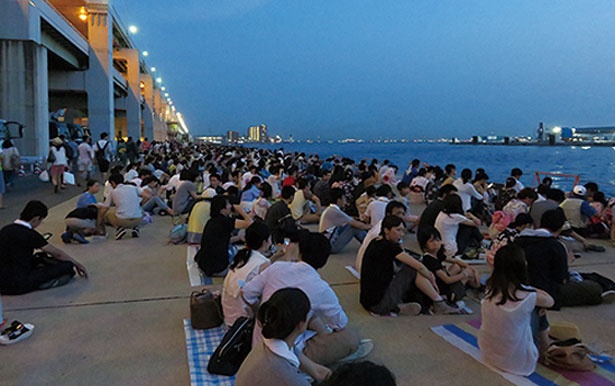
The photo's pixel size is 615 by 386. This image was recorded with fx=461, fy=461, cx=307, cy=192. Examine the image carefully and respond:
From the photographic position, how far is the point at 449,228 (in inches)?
263

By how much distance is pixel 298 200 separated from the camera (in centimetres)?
956

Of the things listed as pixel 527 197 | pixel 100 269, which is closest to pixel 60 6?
pixel 100 269

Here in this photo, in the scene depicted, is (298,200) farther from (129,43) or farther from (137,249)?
(129,43)

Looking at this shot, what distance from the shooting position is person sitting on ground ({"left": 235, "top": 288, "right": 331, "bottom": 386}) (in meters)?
2.38

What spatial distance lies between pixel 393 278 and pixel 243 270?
65.6 inches

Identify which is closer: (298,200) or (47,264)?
(47,264)

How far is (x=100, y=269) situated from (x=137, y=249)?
4.02 feet

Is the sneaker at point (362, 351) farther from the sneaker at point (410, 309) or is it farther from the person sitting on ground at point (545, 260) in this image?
the person sitting on ground at point (545, 260)

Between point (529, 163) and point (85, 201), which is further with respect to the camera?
point (529, 163)

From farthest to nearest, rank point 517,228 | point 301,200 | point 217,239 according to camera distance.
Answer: point 301,200 < point 217,239 < point 517,228

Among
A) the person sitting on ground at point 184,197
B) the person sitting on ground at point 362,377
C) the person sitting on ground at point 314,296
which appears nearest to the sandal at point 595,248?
the person sitting on ground at point 314,296

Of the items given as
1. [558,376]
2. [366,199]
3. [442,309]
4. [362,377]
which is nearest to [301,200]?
[366,199]

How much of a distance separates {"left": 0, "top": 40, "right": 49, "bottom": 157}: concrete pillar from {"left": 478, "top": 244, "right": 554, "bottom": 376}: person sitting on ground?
20.3m

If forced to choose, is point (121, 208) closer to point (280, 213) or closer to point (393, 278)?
point (280, 213)
